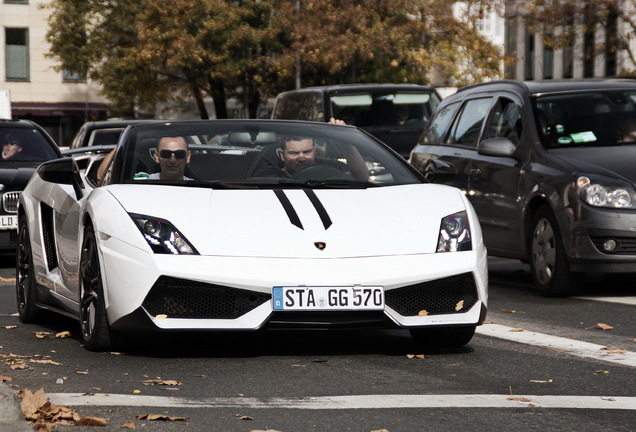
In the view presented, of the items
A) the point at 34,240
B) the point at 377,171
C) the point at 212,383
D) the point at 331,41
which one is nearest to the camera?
the point at 212,383

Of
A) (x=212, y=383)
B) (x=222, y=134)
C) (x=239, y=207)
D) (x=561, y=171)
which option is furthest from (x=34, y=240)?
(x=561, y=171)

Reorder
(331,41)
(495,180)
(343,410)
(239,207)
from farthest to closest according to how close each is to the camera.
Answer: (331,41)
(495,180)
(239,207)
(343,410)

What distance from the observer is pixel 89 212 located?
775 centimetres

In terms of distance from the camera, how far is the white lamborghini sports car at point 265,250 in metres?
7.14

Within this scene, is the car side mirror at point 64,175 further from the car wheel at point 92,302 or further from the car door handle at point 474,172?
the car door handle at point 474,172

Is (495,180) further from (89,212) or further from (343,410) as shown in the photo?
(343,410)

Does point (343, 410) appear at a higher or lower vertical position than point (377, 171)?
lower

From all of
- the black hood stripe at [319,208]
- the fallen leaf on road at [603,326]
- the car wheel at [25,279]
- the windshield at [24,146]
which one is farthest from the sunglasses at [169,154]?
the windshield at [24,146]

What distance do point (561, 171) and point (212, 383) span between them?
16.9 feet

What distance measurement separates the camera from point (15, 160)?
16.5 meters

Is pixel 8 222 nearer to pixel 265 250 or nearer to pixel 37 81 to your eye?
pixel 265 250

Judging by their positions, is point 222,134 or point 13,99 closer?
point 222,134

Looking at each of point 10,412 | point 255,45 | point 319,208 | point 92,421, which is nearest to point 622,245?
point 319,208

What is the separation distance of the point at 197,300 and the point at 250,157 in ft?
4.52
